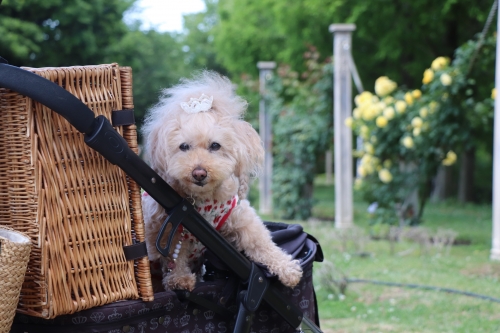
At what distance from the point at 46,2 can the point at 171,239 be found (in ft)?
49.0

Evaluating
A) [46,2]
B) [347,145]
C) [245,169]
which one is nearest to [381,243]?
[347,145]

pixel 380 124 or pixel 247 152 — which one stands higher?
pixel 247 152

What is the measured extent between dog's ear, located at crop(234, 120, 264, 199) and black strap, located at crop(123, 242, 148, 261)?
532 millimetres

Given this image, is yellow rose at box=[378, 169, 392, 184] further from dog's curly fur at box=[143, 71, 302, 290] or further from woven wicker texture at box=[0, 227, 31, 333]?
woven wicker texture at box=[0, 227, 31, 333]

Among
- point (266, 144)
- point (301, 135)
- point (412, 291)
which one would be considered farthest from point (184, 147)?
point (266, 144)

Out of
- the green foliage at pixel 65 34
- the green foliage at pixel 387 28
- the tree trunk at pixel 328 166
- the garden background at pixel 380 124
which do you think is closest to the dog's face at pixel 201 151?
the garden background at pixel 380 124

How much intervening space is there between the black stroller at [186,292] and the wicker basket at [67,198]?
8 centimetres

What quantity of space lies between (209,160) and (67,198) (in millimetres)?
554

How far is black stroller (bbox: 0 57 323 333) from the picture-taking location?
187 centimetres

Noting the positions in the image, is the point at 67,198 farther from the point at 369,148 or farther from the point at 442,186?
the point at 442,186

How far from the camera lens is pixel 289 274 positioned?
2441 mm

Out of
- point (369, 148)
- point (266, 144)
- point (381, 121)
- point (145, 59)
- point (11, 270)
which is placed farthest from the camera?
point (145, 59)

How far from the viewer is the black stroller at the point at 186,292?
1.87m

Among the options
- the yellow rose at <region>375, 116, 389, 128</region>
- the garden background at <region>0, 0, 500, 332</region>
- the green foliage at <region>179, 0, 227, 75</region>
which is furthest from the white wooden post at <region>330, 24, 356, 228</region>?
the green foliage at <region>179, 0, 227, 75</region>
